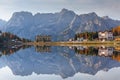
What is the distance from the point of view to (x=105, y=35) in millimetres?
86125

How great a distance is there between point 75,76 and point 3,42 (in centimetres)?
6431

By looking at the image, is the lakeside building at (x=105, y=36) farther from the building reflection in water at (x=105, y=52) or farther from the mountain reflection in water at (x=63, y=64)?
the mountain reflection in water at (x=63, y=64)

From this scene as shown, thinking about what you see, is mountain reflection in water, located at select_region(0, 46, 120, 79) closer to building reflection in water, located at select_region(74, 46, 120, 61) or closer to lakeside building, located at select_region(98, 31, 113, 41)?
building reflection in water, located at select_region(74, 46, 120, 61)

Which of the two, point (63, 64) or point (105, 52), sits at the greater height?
point (63, 64)

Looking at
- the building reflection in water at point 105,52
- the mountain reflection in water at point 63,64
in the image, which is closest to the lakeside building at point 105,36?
the building reflection in water at point 105,52

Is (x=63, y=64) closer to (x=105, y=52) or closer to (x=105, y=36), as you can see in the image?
(x=105, y=52)

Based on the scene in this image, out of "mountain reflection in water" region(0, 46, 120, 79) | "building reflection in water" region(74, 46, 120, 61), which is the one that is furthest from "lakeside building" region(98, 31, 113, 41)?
"mountain reflection in water" region(0, 46, 120, 79)

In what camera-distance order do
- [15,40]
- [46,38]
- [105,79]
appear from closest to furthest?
[105,79] < [15,40] < [46,38]

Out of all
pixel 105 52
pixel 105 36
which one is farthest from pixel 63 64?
pixel 105 36

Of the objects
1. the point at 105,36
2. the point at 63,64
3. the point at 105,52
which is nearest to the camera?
the point at 63,64

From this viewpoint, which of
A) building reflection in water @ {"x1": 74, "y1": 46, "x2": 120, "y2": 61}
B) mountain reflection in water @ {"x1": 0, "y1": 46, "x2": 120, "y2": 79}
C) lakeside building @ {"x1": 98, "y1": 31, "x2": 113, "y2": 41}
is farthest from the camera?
lakeside building @ {"x1": 98, "y1": 31, "x2": 113, "y2": 41}

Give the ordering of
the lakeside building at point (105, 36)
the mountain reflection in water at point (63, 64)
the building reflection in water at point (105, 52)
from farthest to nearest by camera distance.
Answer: the lakeside building at point (105, 36), the building reflection in water at point (105, 52), the mountain reflection in water at point (63, 64)

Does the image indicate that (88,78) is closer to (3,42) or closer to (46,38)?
(3,42)

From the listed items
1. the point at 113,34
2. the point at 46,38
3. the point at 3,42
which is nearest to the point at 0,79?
the point at 3,42
